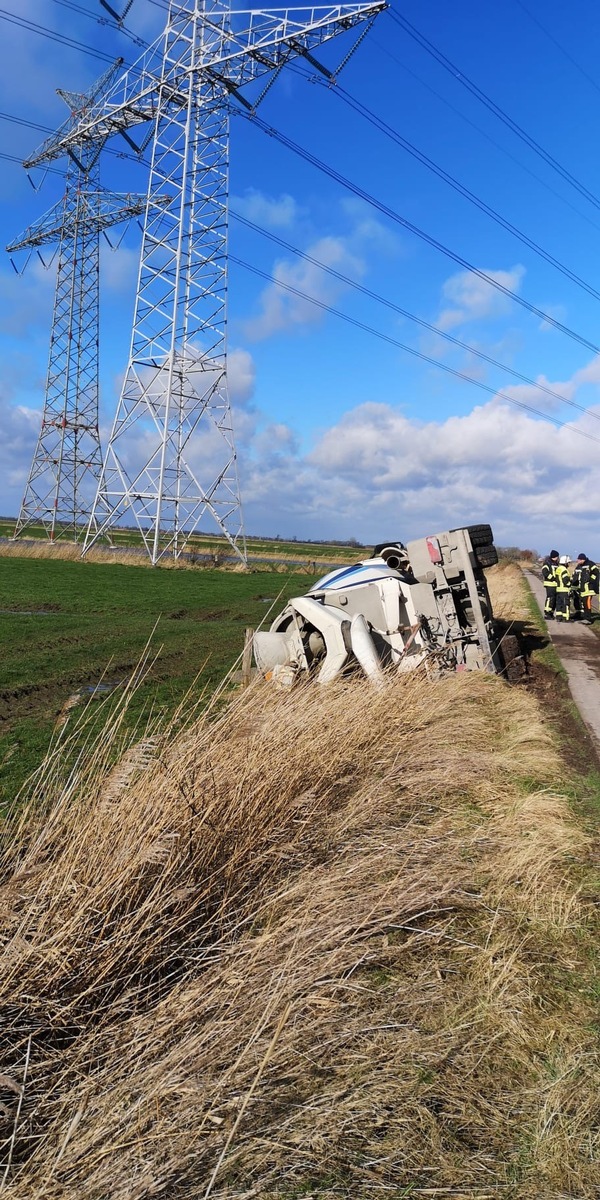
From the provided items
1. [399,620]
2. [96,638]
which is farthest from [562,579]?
[96,638]

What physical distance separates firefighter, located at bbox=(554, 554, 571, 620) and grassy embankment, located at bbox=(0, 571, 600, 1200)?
19.3m

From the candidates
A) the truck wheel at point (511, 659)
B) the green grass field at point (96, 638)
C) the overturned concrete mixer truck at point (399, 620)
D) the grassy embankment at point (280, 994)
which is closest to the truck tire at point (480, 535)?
the overturned concrete mixer truck at point (399, 620)

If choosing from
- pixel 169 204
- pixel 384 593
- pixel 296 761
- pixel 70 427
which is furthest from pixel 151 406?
pixel 296 761

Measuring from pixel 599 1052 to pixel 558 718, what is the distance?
8.19 meters

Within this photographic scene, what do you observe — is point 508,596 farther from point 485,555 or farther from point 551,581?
point 485,555

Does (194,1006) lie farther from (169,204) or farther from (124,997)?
(169,204)

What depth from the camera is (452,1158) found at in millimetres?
2779

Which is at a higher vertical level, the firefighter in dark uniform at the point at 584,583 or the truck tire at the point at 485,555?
the truck tire at the point at 485,555

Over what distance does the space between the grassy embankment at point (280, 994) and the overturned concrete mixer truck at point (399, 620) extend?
351cm

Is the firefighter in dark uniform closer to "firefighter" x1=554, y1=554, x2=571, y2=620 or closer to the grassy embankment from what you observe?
"firefighter" x1=554, y1=554, x2=571, y2=620

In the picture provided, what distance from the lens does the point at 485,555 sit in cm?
1297

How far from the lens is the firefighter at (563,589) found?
77.4ft

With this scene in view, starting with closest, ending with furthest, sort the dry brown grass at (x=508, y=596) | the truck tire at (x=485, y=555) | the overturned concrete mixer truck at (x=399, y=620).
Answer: the overturned concrete mixer truck at (x=399, y=620), the truck tire at (x=485, y=555), the dry brown grass at (x=508, y=596)

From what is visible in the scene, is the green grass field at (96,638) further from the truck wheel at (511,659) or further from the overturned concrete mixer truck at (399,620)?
the truck wheel at (511,659)
